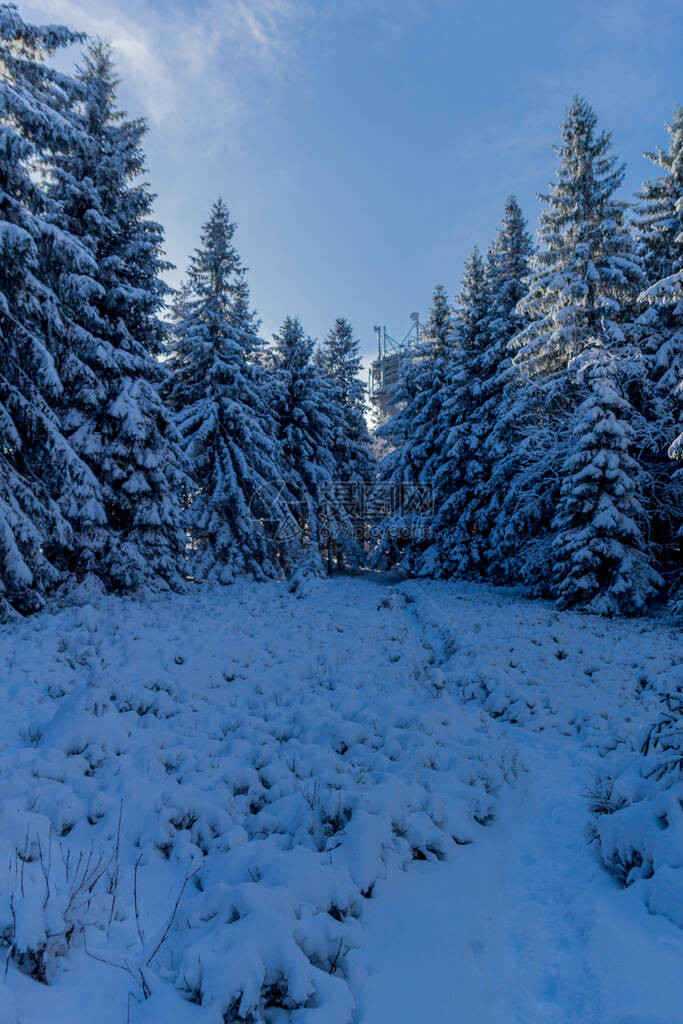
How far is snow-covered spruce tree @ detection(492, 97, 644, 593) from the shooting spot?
15.9 m

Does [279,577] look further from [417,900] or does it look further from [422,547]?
[417,900]

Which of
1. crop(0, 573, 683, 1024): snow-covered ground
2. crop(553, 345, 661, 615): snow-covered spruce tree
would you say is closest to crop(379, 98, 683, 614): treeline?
crop(553, 345, 661, 615): snow-covered spruce tree

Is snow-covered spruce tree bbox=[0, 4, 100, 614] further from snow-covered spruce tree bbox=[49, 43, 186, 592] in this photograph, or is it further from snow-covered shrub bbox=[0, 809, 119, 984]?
snow-covered shrub bbox=[0, 809, 119, 984]

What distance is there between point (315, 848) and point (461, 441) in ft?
67.1

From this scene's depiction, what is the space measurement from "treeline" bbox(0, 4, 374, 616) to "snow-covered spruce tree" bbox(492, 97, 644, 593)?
959cm

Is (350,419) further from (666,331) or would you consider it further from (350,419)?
(666,331)

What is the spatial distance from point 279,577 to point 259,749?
17.1 m

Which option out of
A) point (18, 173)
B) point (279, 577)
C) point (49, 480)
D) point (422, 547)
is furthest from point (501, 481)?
point (18, 173)

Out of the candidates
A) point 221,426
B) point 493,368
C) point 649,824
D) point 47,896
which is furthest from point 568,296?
point 47,896

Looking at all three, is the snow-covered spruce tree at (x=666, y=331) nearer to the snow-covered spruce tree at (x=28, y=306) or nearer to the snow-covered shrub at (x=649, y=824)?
the snow-covered shrub at (x=649, y=824)

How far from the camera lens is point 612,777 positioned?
484 cm

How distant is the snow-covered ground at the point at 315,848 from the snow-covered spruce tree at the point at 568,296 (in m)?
9.54

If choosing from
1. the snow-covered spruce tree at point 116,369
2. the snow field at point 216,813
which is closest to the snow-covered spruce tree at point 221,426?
the snow-covered spruce tree at point 116,369

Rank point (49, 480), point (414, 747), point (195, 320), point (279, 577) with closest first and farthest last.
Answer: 1. point (414, 747)
2. point (49, 480)
3. point (195, 320)
4. point (279, 577)
